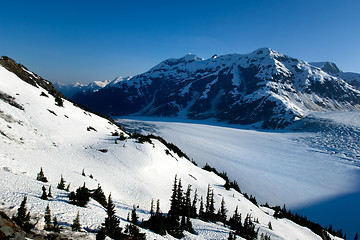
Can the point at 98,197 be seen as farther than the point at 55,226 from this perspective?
Yes

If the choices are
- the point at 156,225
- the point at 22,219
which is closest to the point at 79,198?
the point at 22,219

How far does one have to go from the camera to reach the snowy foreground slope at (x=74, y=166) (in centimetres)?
1378

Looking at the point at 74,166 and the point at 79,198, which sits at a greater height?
the point at 79,198

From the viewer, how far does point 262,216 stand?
41906 millimetres

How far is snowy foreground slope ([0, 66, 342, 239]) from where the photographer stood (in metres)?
13.8

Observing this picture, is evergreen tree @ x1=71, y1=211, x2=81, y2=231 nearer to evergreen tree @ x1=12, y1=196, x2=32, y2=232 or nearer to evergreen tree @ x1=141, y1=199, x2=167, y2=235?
evergreen tree @ x1=12, y1=196, x2=32, y2=232

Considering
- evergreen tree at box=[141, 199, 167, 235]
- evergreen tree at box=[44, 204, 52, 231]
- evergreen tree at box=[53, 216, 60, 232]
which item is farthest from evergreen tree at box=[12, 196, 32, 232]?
evergreen tree at box=[141, 199, 167, 235]

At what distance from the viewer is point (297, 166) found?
99312mm

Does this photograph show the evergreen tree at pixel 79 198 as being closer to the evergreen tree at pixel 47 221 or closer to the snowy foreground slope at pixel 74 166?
the snowy foreground slope at pixel 74 166

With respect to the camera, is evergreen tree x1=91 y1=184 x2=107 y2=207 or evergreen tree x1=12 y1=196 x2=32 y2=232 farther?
evergreen tree x1=91 y1=184 x2=107 y2=207

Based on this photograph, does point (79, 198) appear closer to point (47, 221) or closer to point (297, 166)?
point (47, 221)

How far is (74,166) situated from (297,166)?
107 m

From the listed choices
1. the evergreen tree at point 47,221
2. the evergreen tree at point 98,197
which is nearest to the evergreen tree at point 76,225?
the evergreen tree at point 47,221

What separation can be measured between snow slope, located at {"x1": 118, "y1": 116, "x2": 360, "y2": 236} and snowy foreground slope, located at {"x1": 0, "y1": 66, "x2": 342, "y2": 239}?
33.2m
